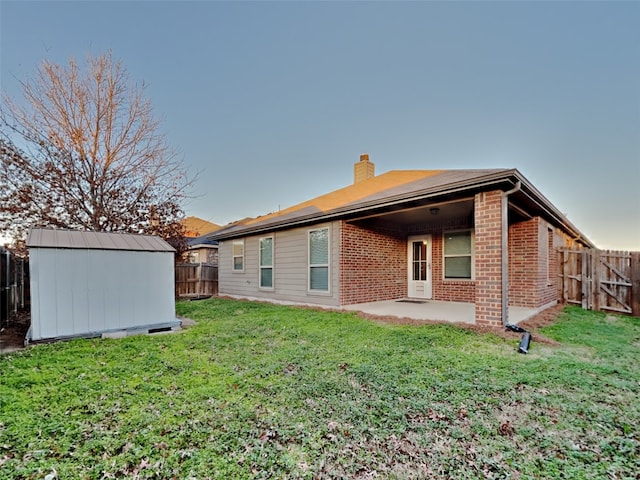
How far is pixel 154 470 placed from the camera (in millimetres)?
1891

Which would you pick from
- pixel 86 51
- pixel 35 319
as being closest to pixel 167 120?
pixel 86 51

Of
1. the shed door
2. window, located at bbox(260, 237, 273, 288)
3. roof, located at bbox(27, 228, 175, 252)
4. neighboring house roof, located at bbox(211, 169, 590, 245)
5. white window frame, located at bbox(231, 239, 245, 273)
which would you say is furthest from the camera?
white window frame, located at bbox(231, 239, 245, 273)

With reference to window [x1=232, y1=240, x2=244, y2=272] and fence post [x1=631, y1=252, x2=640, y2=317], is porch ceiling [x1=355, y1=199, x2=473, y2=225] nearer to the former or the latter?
fence post [x1=631, y1=252, x2=640, y2=317]

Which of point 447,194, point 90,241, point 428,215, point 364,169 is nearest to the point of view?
point 90,241

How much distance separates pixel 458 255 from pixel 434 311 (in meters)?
2.68

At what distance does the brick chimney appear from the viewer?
510 inches

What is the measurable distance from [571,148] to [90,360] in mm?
13695

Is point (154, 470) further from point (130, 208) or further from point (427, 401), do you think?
point (130, 208)

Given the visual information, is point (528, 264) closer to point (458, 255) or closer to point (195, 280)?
point (458, 255)

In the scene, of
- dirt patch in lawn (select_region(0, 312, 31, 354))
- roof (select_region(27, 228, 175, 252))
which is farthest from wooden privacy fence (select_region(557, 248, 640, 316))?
dirt patch in lawn (select_region(0, 312, 31, 354))

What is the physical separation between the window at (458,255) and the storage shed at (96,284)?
298 inches

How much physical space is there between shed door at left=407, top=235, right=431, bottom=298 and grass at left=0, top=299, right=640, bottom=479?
5.38 m

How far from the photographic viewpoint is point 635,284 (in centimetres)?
753

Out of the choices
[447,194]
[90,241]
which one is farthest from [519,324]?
[90,241]
